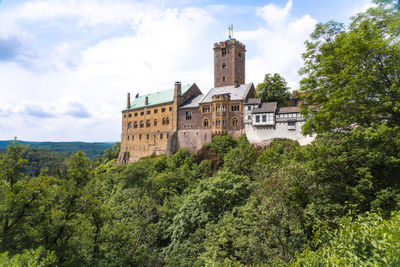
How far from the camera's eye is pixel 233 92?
49219 mm

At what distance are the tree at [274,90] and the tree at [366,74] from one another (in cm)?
2760

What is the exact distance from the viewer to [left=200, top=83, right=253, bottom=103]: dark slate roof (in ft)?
155

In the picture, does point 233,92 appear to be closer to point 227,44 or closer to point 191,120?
point 191,120

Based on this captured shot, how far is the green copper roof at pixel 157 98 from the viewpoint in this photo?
58031 mm

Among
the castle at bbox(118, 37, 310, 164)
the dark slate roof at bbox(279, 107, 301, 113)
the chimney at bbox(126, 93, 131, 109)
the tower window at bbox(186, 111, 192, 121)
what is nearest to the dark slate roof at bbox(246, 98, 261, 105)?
the castle at bbox(118, 37, 310, 164)

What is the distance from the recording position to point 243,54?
59281mm

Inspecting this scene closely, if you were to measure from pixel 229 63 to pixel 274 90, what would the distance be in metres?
14.7

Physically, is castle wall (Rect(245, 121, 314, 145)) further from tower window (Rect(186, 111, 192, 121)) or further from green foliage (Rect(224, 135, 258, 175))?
tower window (Rect(186, 111, 192, 121))

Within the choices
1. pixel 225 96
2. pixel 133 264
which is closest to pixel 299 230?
pixel 133 264

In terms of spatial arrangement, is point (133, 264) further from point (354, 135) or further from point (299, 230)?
point (354, 135)

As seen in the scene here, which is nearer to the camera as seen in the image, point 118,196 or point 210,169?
point 118,196

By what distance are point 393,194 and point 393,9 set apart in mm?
11113

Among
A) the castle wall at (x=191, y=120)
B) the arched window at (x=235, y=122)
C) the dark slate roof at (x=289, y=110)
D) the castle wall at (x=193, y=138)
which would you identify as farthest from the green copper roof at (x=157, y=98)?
the dark slate roof at (x=289, y=110)

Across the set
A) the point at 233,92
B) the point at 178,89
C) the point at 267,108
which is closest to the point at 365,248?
the point at 267,108
